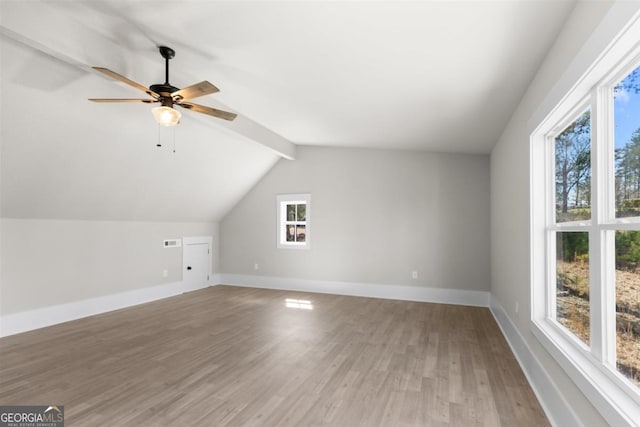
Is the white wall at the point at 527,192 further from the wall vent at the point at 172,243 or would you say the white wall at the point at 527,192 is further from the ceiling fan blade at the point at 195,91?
the wall vent at the point at 172,243

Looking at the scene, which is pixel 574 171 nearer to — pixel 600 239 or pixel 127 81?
pixel 600 239

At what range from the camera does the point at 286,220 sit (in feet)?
23.4

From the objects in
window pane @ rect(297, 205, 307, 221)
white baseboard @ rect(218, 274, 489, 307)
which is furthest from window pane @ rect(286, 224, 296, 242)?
white baseboard @ rect(218, 274, 489, 307)

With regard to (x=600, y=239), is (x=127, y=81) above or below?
above

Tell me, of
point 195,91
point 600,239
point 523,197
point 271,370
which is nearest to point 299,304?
point 271,370

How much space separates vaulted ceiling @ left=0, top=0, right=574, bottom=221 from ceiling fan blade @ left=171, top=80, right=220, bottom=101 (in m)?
0.38

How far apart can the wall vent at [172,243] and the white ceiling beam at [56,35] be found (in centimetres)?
374

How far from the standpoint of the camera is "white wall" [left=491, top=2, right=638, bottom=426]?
1707mm

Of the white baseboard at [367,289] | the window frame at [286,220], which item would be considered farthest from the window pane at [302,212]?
the white baseboard at [367,289]

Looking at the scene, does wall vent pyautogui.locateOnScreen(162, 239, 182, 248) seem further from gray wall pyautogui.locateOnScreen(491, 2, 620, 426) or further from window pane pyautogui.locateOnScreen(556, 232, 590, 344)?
window pane pyautogui.locateOnScreen(556, 232, 590, 344)

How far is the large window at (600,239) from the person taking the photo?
155cm

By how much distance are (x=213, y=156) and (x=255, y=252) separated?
2.52m

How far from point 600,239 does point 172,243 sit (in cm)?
616

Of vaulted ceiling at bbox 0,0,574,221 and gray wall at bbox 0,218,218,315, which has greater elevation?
vaulted ceiling at bbox 0,0,574,221
